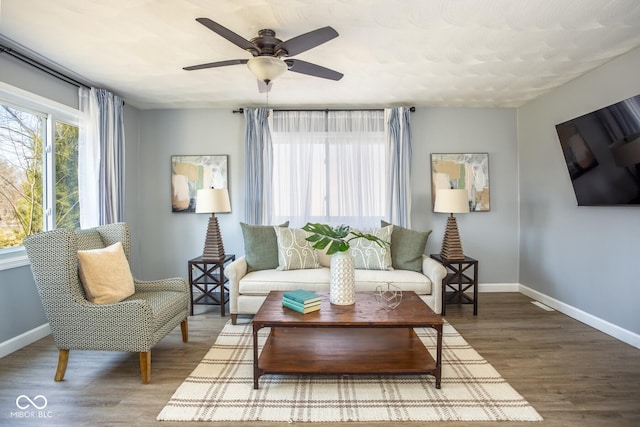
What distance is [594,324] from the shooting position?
321cm

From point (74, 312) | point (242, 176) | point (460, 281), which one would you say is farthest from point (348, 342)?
point (242, 176)

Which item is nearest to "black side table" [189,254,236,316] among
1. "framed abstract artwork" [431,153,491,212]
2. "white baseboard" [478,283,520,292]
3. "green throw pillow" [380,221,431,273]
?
"green throw pillow" [380,221,431,273]

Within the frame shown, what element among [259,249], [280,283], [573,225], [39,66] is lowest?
[280,283]

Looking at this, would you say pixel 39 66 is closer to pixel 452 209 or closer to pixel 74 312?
pixel 74 312

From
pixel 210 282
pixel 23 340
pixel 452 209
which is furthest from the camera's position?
pixel 210 282

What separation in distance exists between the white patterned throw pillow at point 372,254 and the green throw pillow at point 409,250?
10cm

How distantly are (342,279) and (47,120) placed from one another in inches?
128

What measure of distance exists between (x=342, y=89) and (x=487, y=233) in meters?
2.73

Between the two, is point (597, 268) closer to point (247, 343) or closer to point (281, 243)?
point (281, 243)

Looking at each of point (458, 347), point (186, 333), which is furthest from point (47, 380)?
point (458, 347)

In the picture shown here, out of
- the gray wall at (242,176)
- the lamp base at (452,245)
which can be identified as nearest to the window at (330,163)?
the gray wall at (242,176)

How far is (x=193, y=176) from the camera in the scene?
4395 millimetres

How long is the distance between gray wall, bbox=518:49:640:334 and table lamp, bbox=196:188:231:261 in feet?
12.5

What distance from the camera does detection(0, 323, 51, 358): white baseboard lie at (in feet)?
8.75
